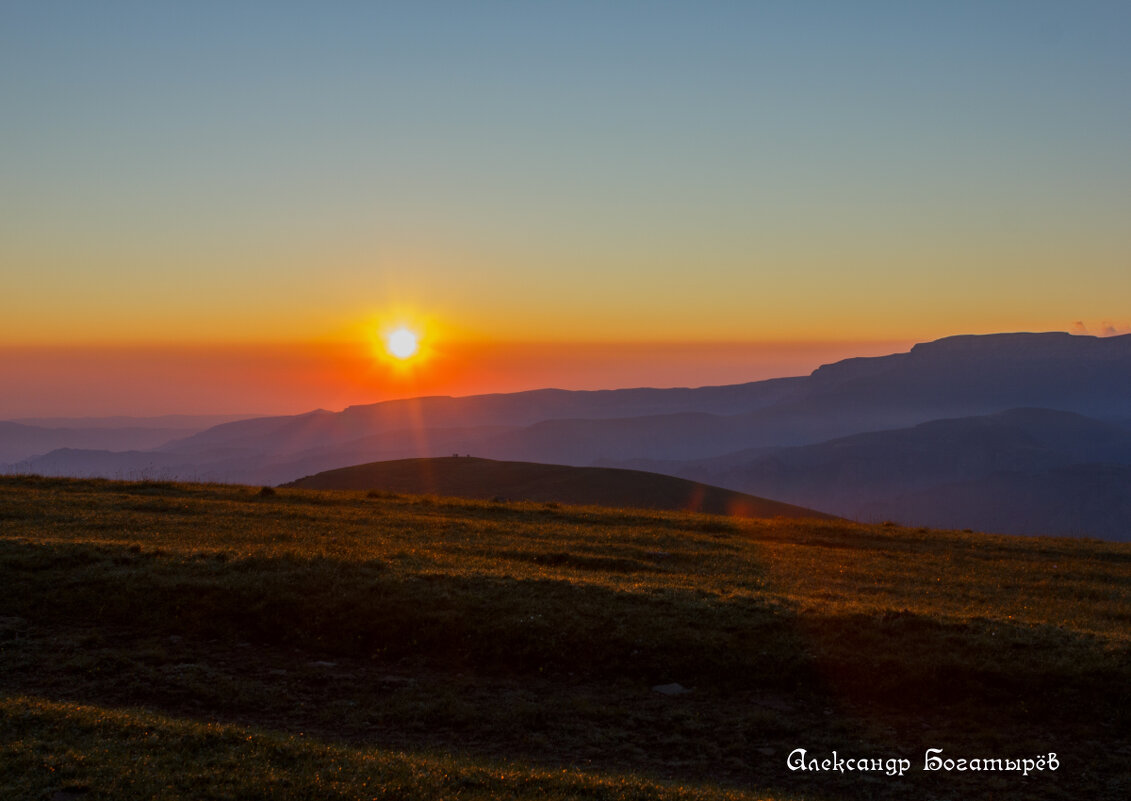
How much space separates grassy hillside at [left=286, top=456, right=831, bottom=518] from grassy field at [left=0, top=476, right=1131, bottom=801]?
43208mm

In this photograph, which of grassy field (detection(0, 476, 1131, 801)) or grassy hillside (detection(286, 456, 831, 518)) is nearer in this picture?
grassy field (detection(0, 476, 1131, 801))

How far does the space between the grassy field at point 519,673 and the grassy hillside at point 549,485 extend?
142 feet

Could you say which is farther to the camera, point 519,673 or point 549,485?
point 549,485

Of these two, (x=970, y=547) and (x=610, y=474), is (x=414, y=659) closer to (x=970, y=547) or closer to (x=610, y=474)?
(x=970, y=547)

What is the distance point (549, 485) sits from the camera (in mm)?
70562

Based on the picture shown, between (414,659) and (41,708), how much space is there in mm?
5248

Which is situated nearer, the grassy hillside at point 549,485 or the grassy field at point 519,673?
the grassy field at point 519,673

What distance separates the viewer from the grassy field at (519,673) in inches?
358

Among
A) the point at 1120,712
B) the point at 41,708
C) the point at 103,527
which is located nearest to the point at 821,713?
the point at 1120,712

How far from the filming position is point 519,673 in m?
13.2

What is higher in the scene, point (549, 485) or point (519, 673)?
point (519, 673)

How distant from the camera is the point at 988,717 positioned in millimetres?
11820

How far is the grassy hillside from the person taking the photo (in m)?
63.9

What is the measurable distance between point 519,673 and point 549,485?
2263 inches
